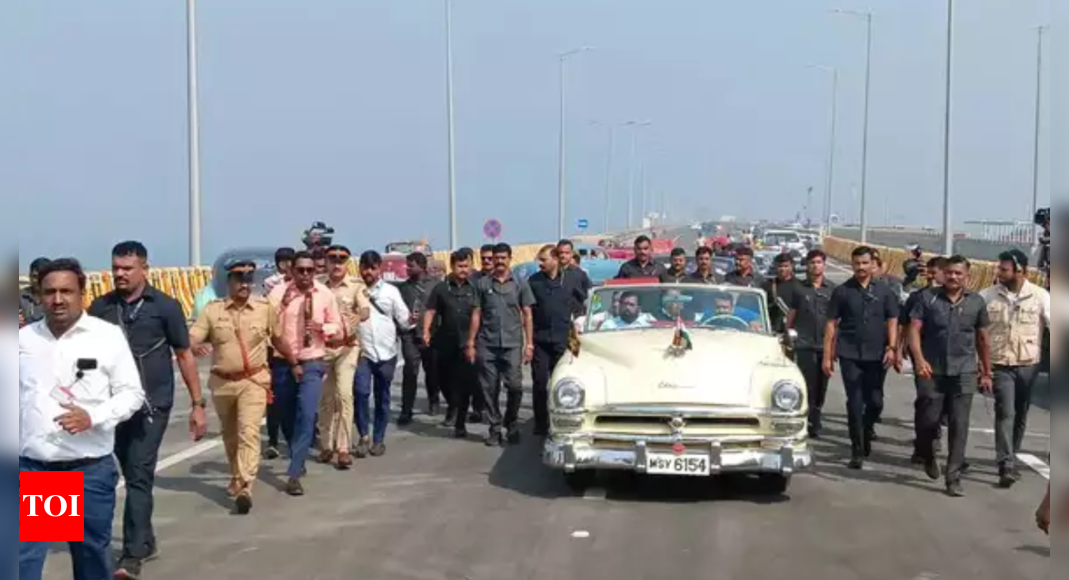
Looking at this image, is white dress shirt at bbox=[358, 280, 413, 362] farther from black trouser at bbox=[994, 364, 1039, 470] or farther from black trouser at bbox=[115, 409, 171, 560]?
black trouser at bbox=[994, 364, 1039, 470]

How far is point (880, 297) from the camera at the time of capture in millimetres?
11500

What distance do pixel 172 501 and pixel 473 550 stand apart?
2.95 m

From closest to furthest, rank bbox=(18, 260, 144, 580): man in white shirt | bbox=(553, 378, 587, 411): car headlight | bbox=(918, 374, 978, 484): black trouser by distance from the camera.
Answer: bbox=(18, 260, 144, 580): man in white shirt < bbox=(553, 378, 587, 411): car headlight < bbox=(918, 374, 978, 484): black trouser

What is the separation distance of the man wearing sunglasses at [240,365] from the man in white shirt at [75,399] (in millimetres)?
3050

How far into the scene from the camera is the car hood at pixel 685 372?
31.9 ft

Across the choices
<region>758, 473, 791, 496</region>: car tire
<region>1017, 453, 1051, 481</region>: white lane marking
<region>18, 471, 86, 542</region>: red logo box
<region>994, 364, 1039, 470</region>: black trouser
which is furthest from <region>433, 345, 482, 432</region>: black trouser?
<region>18, 471, 86, 542</region>: red logo box

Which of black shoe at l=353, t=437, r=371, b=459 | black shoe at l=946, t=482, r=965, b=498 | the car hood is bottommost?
black shoe at l=353, t=437, r=371, b=459

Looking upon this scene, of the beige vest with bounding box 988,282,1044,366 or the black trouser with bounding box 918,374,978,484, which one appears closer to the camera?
the black trouser with bounding box 918,374,978,484

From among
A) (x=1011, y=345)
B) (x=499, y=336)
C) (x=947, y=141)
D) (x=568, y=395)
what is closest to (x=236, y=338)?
(x=568, y=395)

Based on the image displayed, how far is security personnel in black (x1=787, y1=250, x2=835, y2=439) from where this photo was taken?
1288cm

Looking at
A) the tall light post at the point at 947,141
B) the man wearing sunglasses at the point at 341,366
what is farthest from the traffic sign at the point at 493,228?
the man wearing sunglasses at the point at 341,366

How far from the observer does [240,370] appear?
9.38 meters

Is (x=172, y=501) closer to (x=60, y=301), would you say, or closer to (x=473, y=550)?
(x=473, y=550)

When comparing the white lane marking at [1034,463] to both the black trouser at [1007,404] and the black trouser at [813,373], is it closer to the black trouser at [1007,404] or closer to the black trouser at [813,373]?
the black trouser at [1007,404]
